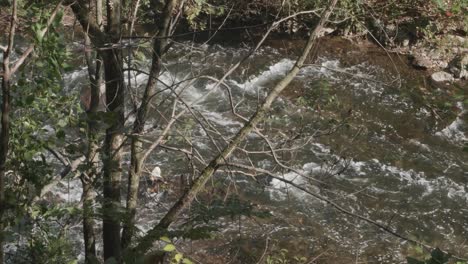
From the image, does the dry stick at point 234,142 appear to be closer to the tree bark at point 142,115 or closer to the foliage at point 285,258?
the tree bark at point 142,115

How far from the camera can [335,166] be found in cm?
748

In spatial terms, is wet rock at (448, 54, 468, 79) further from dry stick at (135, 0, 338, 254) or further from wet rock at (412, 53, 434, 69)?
dry stick at (135, 0, 338, 254)

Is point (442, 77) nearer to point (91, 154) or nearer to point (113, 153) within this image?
point (91, 154)

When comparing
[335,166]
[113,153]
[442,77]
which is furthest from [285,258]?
[442,77]

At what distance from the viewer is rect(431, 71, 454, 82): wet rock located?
10.1 meters

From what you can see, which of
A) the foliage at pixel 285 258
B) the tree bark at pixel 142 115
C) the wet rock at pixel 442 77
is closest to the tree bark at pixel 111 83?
the tree bark at pixel 142 115

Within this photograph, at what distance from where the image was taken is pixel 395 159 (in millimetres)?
8180

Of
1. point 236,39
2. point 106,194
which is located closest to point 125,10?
point 106,194

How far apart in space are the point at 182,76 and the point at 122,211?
A: 6.40 m

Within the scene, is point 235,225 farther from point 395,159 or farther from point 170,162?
point 395,159

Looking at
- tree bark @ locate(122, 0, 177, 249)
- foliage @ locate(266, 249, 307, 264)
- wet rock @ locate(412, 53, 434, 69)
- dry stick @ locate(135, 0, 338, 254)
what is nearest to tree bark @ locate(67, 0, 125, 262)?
tree bark @ locate(122, 0, 177, 249)

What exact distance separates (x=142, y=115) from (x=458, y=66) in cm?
818

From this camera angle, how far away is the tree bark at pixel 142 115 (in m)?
3.62

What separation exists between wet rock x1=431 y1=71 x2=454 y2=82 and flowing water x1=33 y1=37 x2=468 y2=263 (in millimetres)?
217
